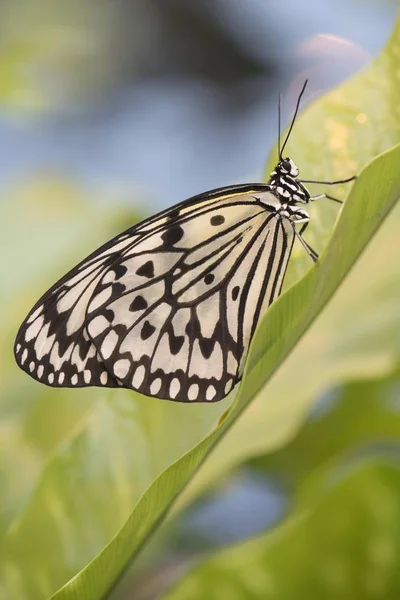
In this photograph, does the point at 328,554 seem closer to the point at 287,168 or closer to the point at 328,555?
the point at 328,555

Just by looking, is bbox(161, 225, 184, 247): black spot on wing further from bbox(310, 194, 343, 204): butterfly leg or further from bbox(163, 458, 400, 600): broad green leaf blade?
bbox(163, 458, 400, 600): broad green leaf blade

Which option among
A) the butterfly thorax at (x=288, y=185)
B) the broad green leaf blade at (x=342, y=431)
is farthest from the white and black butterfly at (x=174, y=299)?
the broad green leaf blade at (x=342, y=431)

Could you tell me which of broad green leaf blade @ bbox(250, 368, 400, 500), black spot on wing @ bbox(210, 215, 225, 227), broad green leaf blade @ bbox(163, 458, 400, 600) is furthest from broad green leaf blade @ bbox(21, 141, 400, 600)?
broad green leaf blade @ bbox(250, 368, 400, 500)

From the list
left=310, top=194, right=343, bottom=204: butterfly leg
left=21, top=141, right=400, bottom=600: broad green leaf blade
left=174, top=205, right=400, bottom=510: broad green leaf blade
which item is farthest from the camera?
left=174, top=205, right=400, bottom=510: broad green leaf blade

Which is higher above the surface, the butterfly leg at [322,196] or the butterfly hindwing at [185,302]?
the butterfly leg at [322,196]

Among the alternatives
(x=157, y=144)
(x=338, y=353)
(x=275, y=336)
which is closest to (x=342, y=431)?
A: (x=338, y=353)

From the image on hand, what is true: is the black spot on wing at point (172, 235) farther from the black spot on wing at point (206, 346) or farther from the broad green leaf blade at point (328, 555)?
the broad green leaf blade at point (328, 555)

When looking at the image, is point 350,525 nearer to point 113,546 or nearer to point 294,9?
point 113,546
